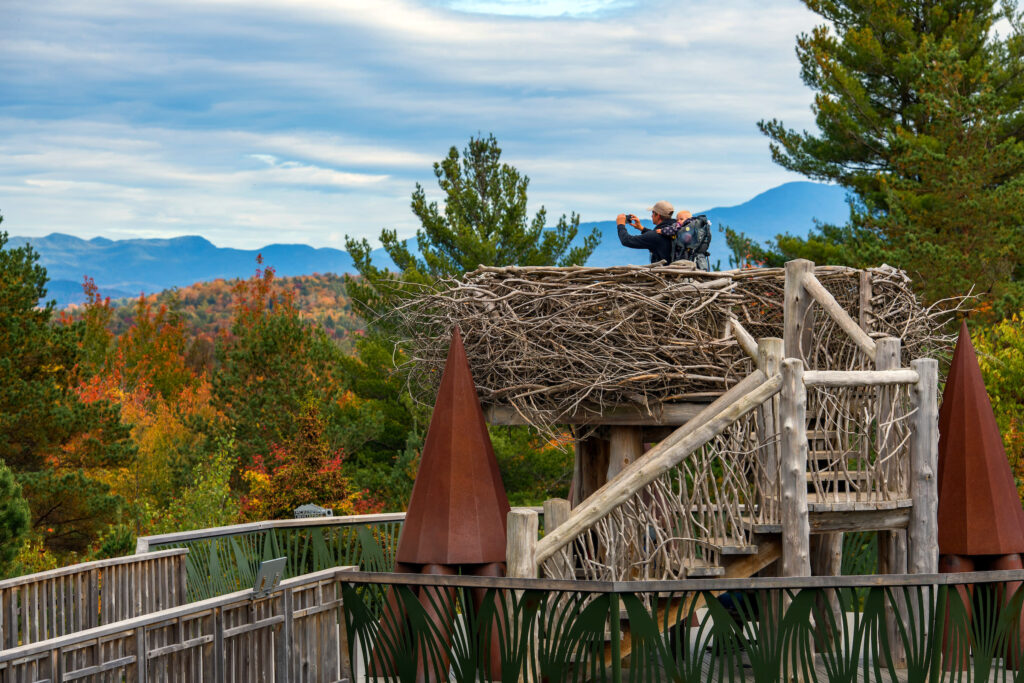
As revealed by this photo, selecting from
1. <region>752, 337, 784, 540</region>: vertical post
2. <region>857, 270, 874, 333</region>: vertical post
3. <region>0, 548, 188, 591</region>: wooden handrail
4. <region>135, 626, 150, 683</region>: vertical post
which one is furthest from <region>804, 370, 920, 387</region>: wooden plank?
<region>0, 548, 188, 591</region>: wooden handrail

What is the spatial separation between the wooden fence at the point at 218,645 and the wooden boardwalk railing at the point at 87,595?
5.03 feet

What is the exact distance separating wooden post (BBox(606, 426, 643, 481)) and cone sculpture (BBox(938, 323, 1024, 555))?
2454mm

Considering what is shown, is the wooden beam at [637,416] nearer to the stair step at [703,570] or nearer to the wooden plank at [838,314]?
the wooden plank at [838,314]

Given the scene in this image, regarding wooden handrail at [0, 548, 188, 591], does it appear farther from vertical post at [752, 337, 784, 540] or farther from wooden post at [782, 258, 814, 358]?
wooden post at [782, 258, 814, 358]

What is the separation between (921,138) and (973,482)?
13071mm

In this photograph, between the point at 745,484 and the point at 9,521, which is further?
the point at 9,521

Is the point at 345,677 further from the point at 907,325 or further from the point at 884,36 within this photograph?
the point at 884,36

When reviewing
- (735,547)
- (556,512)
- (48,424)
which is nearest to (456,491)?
(556,512)

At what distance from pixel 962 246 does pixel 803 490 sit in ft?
43.5

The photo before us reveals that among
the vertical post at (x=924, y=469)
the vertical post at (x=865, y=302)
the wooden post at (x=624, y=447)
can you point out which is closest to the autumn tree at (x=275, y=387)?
the wooden post at (x=624, y=447)

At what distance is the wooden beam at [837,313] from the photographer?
7.59 m

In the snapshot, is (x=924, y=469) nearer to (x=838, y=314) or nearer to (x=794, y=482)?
(x=794, y=482)

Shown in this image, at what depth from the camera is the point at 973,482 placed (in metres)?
7.70

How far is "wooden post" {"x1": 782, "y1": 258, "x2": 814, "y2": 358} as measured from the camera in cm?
823
